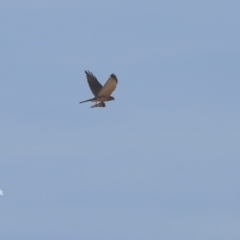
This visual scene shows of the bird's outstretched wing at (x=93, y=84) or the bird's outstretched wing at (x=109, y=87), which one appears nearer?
the bird's outstretched wing at (x=109, y=87)

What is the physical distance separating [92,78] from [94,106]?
4.27ft

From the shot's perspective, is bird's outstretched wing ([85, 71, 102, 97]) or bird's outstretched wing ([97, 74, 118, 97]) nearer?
bird's outstretched wing ([97, 74, 118, 97])

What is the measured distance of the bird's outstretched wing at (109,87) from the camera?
56.4 metres

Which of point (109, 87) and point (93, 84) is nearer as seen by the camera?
point (109, 87)

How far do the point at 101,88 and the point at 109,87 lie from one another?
3.60ft

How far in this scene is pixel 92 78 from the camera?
5875 cm

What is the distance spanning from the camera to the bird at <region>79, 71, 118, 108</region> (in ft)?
185

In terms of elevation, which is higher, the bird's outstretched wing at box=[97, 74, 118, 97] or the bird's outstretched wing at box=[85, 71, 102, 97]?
the bird's outstretched wing at box=[85, 71, 102, 97]

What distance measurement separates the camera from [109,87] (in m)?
56.8

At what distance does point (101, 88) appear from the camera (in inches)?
2279

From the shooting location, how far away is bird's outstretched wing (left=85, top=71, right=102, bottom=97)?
58175 millimetres

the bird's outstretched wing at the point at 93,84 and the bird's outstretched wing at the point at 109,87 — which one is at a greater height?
the bird's outstretched wing at the point at 93,84

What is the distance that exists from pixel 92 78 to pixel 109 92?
5.53ft

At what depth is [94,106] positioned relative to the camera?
5788 centimetres
